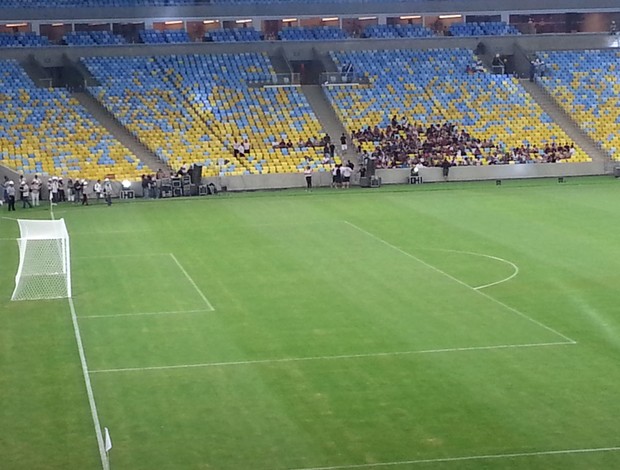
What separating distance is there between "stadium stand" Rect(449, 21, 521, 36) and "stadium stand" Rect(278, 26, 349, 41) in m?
6.81

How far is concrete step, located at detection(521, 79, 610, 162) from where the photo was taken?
205 ft

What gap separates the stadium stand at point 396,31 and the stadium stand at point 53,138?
19.7 metres

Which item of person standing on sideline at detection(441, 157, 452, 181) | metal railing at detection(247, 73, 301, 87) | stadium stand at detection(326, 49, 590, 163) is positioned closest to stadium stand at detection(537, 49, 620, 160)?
stadium stand at detection(326, 49, 590, 163)

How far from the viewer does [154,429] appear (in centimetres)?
1831

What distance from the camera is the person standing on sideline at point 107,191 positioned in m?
49.4

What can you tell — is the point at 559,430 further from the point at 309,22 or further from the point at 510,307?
the point at 309,22

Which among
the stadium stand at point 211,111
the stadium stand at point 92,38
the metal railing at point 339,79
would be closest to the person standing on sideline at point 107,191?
the stadium stand at point 211,111

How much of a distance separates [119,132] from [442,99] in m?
17.9

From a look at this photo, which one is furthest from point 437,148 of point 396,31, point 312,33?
point 396,31

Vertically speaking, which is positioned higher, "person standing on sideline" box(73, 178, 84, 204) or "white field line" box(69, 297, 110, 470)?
"person standing on sideline" box(73, 178, 84, 204)

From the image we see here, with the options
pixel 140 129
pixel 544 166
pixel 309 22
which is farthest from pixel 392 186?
pixel 309 22

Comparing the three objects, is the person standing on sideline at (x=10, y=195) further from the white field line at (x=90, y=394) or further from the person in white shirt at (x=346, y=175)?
the white field line at (x=90, y=394)

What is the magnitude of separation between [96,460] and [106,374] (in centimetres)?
487

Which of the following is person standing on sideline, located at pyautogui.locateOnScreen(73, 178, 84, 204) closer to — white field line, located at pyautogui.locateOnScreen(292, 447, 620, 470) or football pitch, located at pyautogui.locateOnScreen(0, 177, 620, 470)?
football pitch, located at pyautogui.locateOnScreen(0, 177, 620, 470)
